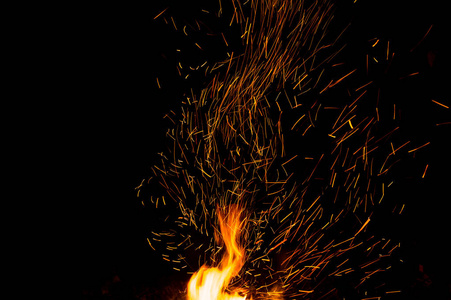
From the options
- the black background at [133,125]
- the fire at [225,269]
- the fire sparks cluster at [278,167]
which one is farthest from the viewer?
the fire sparks cluster at [278,167]

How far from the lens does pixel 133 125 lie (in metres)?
3.33

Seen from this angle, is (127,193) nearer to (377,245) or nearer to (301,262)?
(301,262)

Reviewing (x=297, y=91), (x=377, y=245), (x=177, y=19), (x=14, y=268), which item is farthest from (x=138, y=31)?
(x=377, y=245)

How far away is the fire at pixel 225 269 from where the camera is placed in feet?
8.55

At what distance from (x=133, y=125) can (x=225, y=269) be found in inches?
61.5

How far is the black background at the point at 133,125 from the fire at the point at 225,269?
1.91 ft

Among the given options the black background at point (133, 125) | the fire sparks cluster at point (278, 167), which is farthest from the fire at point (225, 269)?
the black background at point (133, 125)

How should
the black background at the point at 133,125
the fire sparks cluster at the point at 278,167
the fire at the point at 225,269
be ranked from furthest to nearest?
1. the fire sparks cluster at the point at 278,167
2. the black background at the point at 133,125
3. the fire at the point at 225,269

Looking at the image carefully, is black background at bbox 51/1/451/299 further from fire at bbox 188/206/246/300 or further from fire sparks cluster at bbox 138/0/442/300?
fire at bbox 188/206/246/300

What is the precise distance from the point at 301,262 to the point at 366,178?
973mm

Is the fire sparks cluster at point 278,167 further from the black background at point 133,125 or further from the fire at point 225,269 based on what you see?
the black background at point 133,125

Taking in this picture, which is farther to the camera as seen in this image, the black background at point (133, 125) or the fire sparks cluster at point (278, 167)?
the fire sparks cluster at point (278, 167)

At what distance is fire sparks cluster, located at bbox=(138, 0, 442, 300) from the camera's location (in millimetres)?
2934

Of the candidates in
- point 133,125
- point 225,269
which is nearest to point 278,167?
point 225,269
